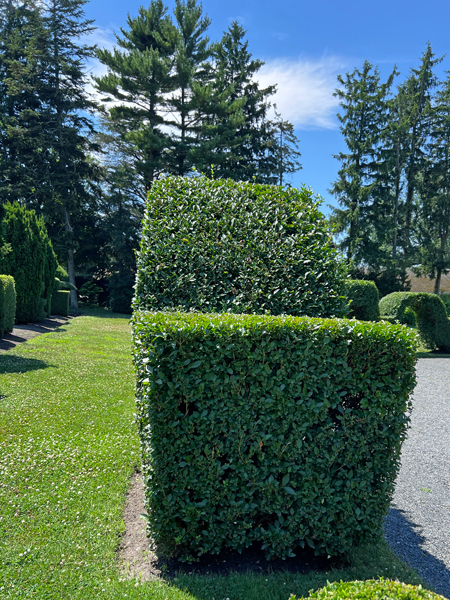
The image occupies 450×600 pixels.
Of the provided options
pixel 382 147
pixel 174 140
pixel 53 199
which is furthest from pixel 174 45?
pixel 382 147

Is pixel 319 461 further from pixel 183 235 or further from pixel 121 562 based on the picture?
pixel 183 235

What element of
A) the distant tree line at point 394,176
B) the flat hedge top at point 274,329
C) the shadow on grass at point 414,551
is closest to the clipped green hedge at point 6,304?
the flat hedge top at point 274,329

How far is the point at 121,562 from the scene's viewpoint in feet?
9.02

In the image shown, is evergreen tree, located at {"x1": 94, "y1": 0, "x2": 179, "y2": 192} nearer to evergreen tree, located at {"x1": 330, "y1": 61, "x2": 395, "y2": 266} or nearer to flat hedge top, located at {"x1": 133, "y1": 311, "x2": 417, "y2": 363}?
evergreen tree, located at {"x1": 330, "y1": 61, "x2": 395, "y2": 266}

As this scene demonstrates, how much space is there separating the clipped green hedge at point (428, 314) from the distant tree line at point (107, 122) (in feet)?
45.1

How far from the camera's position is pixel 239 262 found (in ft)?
13.4

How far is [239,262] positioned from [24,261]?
11.7m

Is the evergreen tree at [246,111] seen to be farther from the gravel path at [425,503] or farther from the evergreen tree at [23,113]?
the gravel path at [425,503]

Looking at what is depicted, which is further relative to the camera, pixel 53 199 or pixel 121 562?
pixel 53 199

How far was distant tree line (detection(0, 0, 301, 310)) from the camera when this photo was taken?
24.0 meters

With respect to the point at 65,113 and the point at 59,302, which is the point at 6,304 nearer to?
the point at 59,302

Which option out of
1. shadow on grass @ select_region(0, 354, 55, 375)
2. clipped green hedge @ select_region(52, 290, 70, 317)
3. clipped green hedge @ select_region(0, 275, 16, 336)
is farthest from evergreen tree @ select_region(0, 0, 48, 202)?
shadow on grass @ select_region(0, 354, 55, 375)

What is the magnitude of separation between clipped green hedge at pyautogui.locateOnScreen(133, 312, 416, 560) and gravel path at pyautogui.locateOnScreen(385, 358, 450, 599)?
0.62 metres

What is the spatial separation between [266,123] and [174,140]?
953 cm
